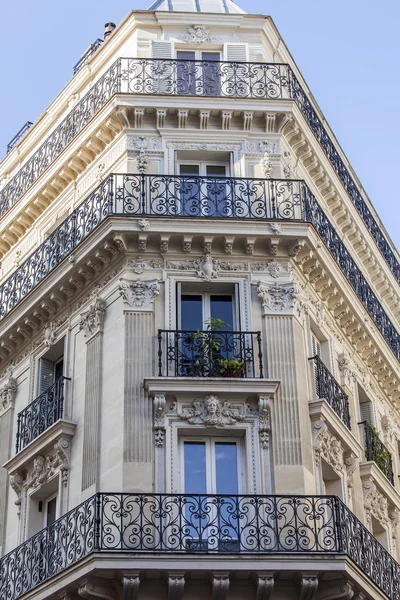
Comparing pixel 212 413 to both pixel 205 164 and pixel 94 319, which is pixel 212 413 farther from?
pixel 205 164

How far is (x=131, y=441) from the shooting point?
1798 centimetres

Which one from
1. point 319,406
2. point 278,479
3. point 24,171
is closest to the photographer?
point 278,479

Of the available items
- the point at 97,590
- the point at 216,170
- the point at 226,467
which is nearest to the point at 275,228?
the point at 216,170

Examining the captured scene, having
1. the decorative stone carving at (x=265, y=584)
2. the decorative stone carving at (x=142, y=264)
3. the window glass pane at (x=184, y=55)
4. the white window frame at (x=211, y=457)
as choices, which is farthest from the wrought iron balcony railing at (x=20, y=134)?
the decorative stone carving at (x=265, y=584)

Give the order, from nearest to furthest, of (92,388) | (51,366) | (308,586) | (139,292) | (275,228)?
1. (308,586)
2. (92,388)
3. (139,292)
4. (275,228)
5. (51,366)

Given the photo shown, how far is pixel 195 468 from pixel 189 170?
6.18 metres

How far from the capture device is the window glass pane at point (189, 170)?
21.6 m

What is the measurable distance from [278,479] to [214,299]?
3670mm

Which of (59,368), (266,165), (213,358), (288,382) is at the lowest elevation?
(288,382)

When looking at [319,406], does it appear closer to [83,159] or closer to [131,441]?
[131,441]

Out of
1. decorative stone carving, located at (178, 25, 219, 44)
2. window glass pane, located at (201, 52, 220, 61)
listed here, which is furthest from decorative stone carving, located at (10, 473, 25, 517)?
decorative stone carving, located at (178, 25, 219, 44)

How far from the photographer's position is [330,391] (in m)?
20.1

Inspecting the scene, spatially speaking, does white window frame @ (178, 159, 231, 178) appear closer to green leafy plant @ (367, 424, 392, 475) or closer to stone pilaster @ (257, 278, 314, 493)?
stone pilaster @ (257, 278, 314, 493)

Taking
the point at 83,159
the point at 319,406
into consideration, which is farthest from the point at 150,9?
the point at 319,406
